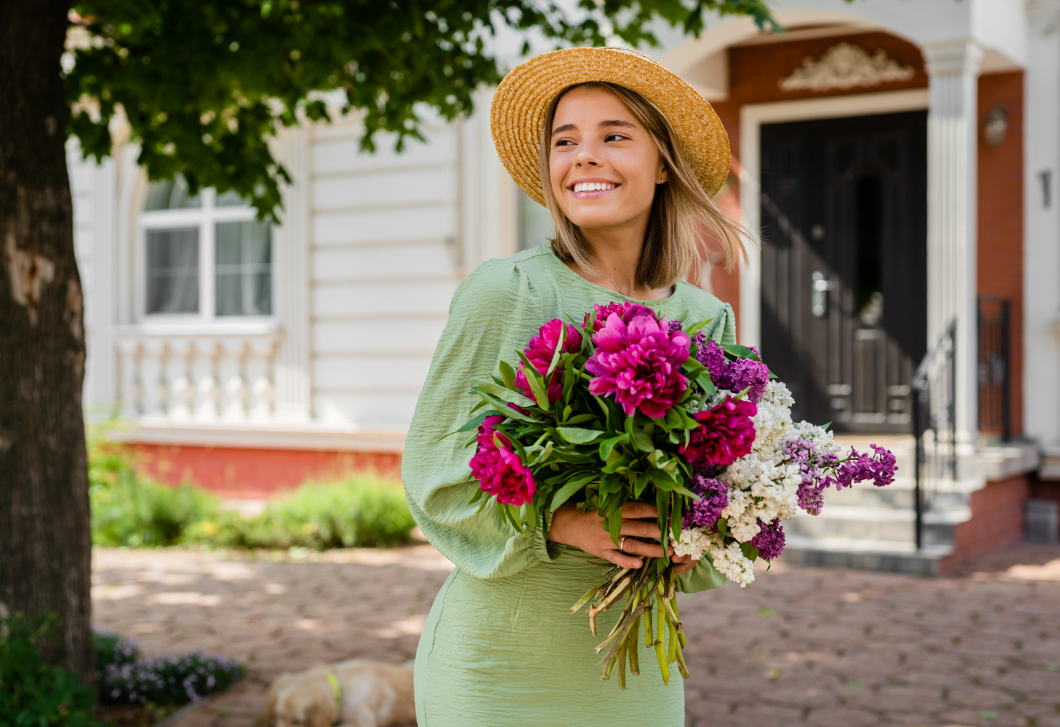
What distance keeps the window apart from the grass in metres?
2.64

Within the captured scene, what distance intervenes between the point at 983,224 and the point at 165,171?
6998mm

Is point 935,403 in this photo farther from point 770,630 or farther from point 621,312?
point 621,312

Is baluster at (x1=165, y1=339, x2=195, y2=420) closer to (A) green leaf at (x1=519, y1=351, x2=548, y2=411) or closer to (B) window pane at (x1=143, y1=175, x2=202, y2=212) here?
(B) window pane at (x1=143, y1=175, x2=202, y2=212)

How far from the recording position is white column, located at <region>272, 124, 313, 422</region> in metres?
11.6

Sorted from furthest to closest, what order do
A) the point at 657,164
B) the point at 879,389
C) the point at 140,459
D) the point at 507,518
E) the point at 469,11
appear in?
the point at 140,459, the point at 879,389, the point at 469,11, the point at 657,164, the point at 507,518

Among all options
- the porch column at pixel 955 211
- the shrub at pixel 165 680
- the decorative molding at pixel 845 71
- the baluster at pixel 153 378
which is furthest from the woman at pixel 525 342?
the baluster at pixel 153 378

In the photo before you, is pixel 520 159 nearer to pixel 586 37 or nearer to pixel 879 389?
pixel 586 37


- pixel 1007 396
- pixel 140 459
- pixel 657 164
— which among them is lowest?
pixel 140 459

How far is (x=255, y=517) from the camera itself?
9633 millimetres

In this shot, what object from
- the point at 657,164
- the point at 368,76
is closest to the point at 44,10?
the point at 368,76

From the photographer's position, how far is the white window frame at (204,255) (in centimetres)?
1202

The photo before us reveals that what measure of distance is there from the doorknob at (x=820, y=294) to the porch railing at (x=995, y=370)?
1393 mm

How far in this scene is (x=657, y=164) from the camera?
215 cm

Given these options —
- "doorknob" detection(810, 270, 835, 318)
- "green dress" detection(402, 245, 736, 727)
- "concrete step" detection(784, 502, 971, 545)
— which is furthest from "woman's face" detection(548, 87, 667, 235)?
"doorknob" detection(810, 270, 835, 318)
